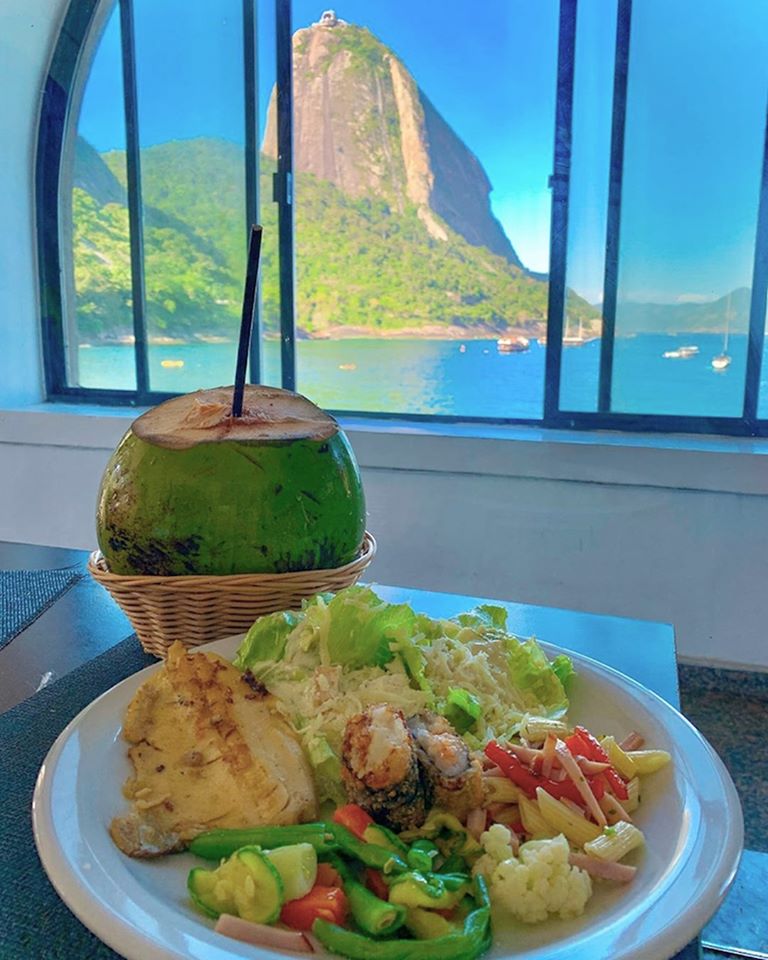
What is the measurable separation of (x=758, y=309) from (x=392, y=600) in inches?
79.7

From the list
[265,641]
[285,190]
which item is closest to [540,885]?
[265,641]

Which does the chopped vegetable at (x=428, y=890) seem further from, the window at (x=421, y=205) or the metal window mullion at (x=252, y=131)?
the metal window mullion at (x=252, y=131)

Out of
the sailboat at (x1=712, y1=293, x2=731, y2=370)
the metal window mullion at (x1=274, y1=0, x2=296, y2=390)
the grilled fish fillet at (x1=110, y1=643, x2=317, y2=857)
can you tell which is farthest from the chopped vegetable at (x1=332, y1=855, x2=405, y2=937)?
A: the metal window mullion at (x1=274, y1=0, x2=296, y2=390)

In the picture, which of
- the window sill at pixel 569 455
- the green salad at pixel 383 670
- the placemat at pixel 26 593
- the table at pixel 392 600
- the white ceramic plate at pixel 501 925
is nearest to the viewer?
the white ceramic plate at pixel 501 925

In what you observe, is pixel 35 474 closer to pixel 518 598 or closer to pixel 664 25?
pixel 518 598

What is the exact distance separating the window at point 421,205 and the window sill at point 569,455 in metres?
0.15

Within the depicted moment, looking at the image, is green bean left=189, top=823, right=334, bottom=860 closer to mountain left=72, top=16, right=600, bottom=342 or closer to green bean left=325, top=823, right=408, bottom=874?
green bean left=325, top=823, right=408, bottom=874

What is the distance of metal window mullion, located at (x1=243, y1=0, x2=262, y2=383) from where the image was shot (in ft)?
10.0

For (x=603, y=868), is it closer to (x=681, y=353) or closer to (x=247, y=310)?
(x=247, y=310)

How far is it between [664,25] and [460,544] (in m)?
1.90

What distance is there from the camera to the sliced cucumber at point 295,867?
1.93 ft

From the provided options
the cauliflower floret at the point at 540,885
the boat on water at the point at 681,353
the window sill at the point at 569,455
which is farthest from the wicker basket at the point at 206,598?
the boat on water at the point at 681,353

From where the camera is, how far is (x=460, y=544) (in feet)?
9.18

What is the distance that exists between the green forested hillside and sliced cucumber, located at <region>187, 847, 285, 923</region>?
101 inches
